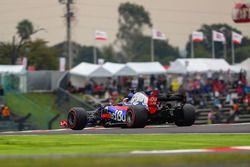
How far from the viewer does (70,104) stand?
1526 inches

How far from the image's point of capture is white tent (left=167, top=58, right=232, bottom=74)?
5372 cm

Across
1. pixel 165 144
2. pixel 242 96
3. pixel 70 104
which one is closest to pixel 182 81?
pixel 242 96

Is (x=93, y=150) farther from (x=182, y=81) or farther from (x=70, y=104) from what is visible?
(x=182, y=81)

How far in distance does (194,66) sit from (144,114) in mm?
32963

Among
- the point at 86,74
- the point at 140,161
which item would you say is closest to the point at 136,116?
the point at 140,161

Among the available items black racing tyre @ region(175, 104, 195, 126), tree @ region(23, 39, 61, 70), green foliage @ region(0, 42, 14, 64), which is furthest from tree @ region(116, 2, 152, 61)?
black racing tyre @ region(175, 104, 195, 126)

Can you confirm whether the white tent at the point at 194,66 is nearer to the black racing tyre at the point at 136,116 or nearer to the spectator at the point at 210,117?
the spectator at the point at 210,117

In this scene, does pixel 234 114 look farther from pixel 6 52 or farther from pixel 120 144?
pixel 6 52

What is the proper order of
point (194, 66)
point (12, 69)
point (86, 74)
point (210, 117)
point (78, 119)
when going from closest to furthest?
point (78, 119)
point (210, 117)
point (12, 69)
point (86, 74)
point (194, 66)

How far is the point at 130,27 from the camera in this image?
126m

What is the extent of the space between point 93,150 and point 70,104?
25200mm

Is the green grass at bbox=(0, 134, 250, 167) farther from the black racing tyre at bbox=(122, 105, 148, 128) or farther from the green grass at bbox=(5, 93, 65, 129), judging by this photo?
the green grass at bbox=(5, 93, 65, 129)

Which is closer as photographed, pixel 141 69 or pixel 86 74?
pixel 86 74

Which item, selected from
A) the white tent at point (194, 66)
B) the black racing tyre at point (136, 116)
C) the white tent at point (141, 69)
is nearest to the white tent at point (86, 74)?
the white tent at point (141, 69)
